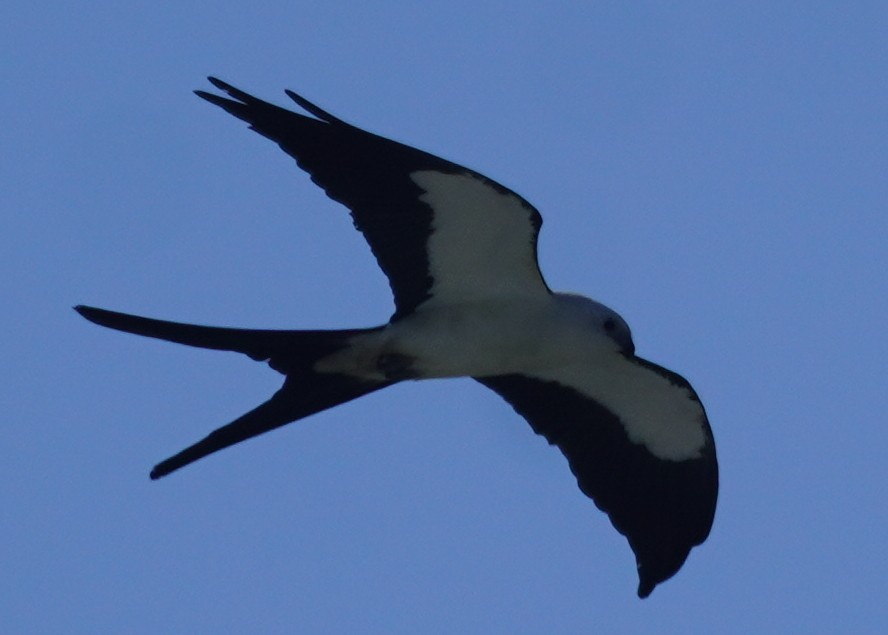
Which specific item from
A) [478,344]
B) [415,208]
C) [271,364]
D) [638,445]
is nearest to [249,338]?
[271,364]

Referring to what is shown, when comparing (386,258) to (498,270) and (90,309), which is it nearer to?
(498,270)

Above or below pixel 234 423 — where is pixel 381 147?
above

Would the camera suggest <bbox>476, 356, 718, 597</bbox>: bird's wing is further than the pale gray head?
Yes

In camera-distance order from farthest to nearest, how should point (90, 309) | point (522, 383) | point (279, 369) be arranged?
1. point (522, 383)
2. point (279, 369)
3. point (90, 309)

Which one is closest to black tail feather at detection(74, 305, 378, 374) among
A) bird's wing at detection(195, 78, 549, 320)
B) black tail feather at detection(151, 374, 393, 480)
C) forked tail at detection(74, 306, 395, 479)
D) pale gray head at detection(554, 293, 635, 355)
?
forked tail at detection(74, 306, 395, 479)

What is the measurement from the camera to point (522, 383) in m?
8.60

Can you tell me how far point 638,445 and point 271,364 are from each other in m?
2.09

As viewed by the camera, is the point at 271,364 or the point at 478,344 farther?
the point at 478,344

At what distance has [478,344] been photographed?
808cm

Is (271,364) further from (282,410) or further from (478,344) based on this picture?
(478,344)

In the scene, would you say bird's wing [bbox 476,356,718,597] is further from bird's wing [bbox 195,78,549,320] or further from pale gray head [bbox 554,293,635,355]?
bird's wing [bbox 195,78,549,320]

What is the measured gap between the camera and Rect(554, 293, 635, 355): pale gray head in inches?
318

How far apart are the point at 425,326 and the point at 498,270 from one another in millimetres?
447

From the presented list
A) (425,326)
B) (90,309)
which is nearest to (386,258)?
(425,326)
